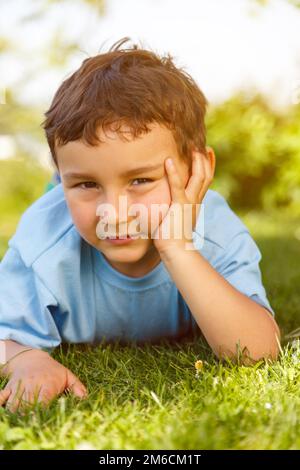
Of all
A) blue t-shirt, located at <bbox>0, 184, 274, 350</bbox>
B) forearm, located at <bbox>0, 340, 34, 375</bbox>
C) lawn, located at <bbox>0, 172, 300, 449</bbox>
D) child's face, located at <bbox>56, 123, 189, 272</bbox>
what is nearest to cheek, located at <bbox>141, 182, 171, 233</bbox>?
child's face, located at <bbox>56, 123, 189, 272</bbox>

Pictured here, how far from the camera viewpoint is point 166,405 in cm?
158

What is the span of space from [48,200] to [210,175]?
596mm

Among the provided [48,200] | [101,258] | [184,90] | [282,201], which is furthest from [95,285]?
[282,201]

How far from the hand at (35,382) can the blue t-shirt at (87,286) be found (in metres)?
0.17

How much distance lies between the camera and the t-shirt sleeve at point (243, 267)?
211 centimetres

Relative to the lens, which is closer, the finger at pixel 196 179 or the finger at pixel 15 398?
the finger at pixel 15 398

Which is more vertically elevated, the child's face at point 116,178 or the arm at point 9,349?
the child's face at point 116,178

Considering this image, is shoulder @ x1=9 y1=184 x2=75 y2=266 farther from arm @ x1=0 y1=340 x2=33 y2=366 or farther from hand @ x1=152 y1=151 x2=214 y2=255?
hand @ x1=152 y1=151 x2=214 y2=255

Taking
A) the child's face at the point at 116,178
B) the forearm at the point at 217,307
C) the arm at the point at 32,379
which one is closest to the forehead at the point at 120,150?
the child's face at the point at 116,178

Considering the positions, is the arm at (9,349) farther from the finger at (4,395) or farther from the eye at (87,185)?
the eye at (87,185)

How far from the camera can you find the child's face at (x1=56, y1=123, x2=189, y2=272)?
183 cm

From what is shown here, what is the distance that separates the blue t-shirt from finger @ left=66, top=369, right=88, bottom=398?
0.30 m

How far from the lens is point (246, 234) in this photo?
2.30 meters
